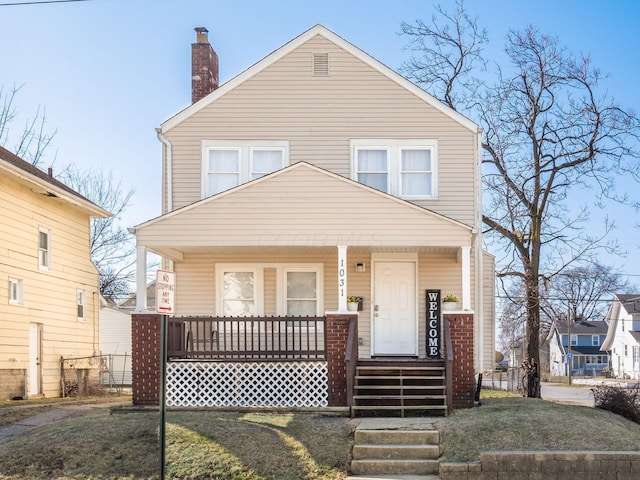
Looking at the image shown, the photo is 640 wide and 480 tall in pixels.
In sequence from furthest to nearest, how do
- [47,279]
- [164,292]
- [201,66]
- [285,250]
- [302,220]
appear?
1. [47,279]
2. [201,66]
3. [285,250]
4. [302,220]
5. [164,292]

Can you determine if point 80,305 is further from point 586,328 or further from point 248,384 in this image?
point 586,328

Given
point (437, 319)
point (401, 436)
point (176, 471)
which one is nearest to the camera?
point (176, 471)

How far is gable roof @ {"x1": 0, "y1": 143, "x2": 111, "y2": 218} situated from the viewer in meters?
19.1

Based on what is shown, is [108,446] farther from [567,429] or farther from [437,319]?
[437,319]

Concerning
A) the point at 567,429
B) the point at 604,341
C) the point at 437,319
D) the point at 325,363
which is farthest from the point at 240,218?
the point at 604,341

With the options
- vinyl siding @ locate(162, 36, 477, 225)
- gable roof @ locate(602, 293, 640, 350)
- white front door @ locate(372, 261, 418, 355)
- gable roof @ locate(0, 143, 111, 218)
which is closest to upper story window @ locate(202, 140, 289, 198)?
vinyl siding @ locate(162, 36, 477, 225)

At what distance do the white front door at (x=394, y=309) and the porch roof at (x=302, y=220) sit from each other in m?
2.59

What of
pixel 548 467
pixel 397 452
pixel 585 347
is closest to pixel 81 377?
pixel 397 452

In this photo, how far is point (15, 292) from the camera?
2033 centimetres

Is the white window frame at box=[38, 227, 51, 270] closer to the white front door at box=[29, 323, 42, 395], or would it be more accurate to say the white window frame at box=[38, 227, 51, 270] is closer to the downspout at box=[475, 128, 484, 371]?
the white front door at box=[29, 323, 42, 395]

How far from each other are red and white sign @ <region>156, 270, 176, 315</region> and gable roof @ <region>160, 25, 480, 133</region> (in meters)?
8.69

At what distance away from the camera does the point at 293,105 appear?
17.9 meters

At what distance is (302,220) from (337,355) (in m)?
2.58

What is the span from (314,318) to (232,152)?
16.8ft
